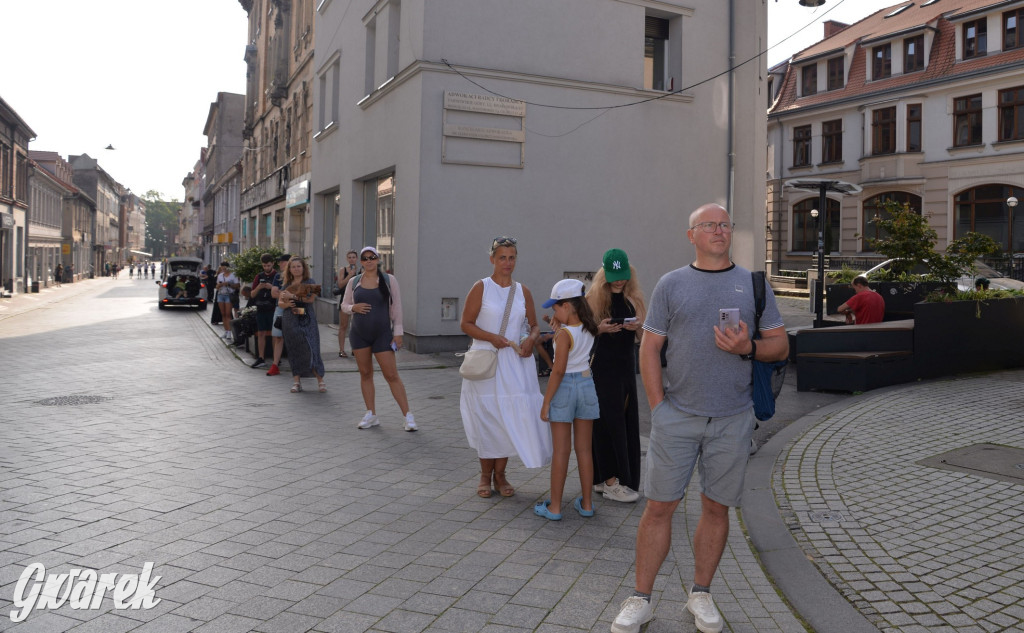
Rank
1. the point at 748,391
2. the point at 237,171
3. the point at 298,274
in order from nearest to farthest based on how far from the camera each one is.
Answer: the point at 748,391
the point at 298,274
the point at 237,171

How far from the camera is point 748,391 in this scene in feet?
11.9

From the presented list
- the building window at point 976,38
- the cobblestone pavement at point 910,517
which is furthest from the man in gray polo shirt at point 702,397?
the building window at point 976,38

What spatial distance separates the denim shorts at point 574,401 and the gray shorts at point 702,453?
1507 millimetres

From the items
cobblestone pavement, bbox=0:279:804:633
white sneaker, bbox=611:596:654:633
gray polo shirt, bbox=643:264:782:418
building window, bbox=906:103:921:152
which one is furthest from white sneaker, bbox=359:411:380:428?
building window, bbox=906:103:921:152

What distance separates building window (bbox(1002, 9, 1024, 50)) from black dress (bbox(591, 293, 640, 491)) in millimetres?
33250

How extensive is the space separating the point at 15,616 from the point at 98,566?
643mm

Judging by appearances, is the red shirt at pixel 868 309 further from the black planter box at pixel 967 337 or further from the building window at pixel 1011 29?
the building window at pixel 1011 29

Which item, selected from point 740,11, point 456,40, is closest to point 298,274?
point 456,40

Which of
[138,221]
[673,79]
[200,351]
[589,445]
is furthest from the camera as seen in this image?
[138,221]

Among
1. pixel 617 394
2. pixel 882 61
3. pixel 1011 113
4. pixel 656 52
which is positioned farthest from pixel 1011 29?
pixel 617 394

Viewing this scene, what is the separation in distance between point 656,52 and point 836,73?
83.5ft

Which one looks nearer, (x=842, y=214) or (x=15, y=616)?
(x=15, y=616)

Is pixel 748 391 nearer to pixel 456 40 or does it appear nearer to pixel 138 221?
pixel 456 40

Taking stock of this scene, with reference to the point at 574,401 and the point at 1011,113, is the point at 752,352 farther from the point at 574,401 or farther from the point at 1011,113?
the point at 1011,113
